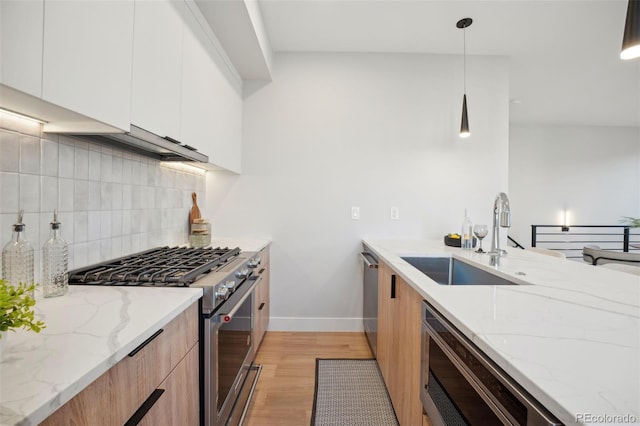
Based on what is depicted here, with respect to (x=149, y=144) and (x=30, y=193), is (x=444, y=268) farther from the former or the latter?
(x=30, y=193)

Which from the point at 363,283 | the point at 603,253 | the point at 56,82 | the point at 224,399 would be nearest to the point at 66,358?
the point at 56,82

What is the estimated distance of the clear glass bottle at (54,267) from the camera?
Result: 0.97 meters

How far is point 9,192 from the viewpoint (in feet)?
3.25

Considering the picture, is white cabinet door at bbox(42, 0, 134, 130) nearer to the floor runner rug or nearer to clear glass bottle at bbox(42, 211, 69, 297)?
clear glass bottle at bbox(42, 211, 69, 297)

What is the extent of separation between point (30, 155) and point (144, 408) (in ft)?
3.27

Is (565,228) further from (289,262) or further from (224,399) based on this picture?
(224,399)

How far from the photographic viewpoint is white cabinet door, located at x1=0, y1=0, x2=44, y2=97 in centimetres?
68

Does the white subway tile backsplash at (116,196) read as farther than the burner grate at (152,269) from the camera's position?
Yes

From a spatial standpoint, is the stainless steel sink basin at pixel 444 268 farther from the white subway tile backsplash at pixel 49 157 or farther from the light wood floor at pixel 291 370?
the white subway tile backsplash at pixel 49 157

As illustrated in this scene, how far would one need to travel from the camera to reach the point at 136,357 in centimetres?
75

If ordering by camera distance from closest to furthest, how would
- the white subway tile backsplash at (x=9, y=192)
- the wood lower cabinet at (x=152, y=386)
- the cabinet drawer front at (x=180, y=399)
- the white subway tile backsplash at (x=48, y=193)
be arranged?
the wood lower cabinet at (x=152, y=386), the cabinet drawer front at (x=180, y=399), the white subway tile backsplash at (x=9, y=192), the white subway tile backsplash at (x=48, y=193)

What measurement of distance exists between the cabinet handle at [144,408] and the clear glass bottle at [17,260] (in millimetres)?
553

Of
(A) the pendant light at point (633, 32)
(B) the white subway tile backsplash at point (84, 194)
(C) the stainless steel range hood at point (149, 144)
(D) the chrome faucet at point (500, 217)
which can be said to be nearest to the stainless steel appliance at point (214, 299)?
(B) the white subway tile backsplash at point (84, 194)

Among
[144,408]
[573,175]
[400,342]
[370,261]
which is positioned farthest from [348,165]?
[573,175]
